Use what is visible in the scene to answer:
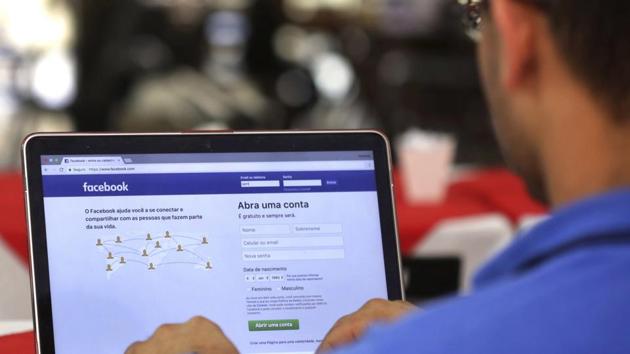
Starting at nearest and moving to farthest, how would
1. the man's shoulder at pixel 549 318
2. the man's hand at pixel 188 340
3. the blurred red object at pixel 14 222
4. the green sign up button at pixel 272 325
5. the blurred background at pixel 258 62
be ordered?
the man's shoulder at pixel 549 318, the man's hand at pixel 188 340, the green sign up button at pixel 272 325, the blurred red object at pixel 14 222, the blurred background at pixel 258 62

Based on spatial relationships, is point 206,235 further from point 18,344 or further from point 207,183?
point 18,344

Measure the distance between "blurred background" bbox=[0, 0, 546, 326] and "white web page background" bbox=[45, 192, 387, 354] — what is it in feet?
12.2

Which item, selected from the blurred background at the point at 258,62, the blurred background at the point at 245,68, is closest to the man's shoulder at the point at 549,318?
the blurred background at the point at 245,68

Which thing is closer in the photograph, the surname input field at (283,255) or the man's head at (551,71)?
the man's head at (551,71)

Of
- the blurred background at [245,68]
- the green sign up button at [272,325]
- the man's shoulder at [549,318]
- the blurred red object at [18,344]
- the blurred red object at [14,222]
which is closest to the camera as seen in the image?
the man's shoulder at [549,318]

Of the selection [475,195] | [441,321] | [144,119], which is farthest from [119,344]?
[144,119]

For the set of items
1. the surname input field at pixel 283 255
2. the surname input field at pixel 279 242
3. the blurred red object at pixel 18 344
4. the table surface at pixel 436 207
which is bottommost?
the blurred red object at pixel 18 344

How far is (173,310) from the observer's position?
3.98 ft

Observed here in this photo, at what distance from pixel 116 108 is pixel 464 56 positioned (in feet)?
9.67

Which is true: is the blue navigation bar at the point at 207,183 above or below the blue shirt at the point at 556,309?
above

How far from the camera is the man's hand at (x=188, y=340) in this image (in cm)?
112

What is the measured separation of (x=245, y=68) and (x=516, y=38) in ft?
28.1

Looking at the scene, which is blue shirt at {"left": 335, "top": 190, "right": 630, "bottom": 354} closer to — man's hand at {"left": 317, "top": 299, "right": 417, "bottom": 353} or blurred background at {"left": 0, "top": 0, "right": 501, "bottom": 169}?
man's hand at {"left": 317, "top": 299, "right": 417, "bottom": 353}

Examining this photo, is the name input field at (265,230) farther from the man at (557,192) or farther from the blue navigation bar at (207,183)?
the man at (557,192)
